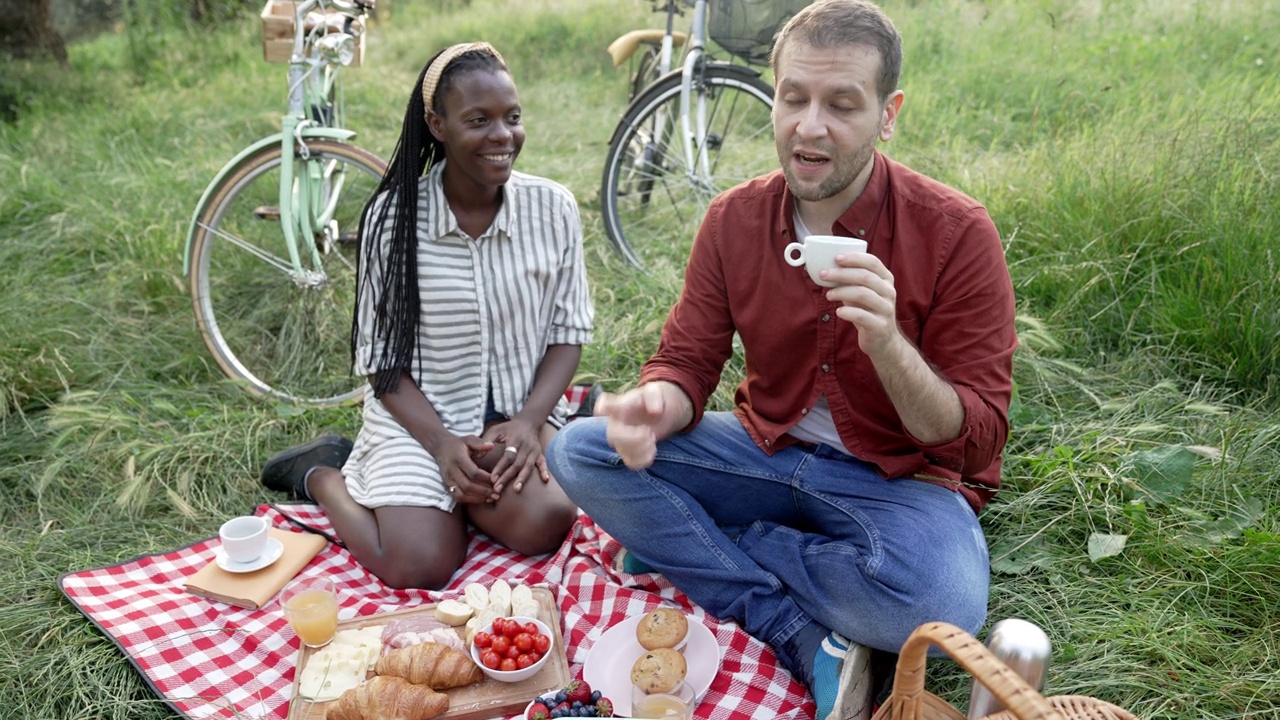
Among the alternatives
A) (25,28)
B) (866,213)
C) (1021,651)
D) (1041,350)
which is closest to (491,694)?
(1021,651)

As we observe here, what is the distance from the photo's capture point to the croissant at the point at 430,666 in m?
2.54

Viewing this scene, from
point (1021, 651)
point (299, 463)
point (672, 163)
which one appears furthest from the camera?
point (672, 163)

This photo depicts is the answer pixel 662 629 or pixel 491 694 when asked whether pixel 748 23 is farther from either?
pixel 491 694

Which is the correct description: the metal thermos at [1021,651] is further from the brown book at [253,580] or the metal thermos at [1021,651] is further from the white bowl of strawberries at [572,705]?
the brown book at [253,580]

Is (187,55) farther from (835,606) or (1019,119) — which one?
(835,606)

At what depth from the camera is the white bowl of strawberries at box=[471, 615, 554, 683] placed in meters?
2.58

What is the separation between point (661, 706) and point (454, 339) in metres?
1.53

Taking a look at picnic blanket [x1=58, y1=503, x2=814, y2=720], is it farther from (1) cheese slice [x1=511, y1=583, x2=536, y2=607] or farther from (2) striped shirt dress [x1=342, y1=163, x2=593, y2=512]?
(2) striped shirt dress [x1=342, y1=163, x2=593, y2=512]

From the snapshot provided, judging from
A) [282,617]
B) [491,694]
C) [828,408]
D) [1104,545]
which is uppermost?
[828,408]

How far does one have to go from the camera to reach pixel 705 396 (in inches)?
113

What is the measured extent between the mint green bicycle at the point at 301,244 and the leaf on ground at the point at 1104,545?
2.89m

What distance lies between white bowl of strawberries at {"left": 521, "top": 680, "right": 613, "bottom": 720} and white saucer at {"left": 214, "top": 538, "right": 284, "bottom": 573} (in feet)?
4.02

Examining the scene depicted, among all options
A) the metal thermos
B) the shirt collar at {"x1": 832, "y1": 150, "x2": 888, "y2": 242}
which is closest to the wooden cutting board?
the metal thermos

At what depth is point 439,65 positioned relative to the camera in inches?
123
